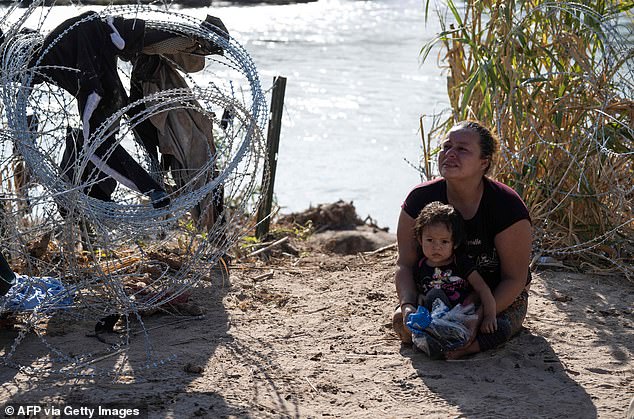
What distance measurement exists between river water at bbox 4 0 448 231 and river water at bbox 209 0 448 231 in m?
0.01

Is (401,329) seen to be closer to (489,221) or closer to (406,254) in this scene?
(406,254)

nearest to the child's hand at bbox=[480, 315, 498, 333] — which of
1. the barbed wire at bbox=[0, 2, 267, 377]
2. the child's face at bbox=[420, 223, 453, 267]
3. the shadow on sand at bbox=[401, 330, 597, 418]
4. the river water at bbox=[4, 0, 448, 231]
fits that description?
the shadow on sand at bbox=[401, 330, 597, 418]

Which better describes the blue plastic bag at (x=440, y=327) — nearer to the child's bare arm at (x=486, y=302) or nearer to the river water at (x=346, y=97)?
the child's bare arm at (x=486, y=302)

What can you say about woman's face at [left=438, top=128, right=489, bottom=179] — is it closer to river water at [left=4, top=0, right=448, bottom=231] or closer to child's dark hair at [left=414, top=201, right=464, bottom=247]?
child's dark hair at [left=414, top=201, right=464, bottom=247]

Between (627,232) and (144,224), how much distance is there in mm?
2860

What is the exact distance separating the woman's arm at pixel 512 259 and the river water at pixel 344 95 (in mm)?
2269

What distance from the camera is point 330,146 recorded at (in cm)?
988

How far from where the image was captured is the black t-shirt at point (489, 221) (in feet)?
12.8

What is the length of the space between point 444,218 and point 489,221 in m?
0.29

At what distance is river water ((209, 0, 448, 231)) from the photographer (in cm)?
891

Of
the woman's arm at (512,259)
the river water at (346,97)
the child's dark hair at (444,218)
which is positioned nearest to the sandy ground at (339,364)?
the woman's arm at (512,259)

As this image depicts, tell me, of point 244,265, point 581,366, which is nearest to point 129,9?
point 244,265

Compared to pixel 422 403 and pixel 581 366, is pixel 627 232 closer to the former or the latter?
pixel 581 366

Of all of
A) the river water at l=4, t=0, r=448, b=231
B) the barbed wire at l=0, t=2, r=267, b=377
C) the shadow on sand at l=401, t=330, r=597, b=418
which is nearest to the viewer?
the shadow on sand at l=401, t=330, r=597, b=418
